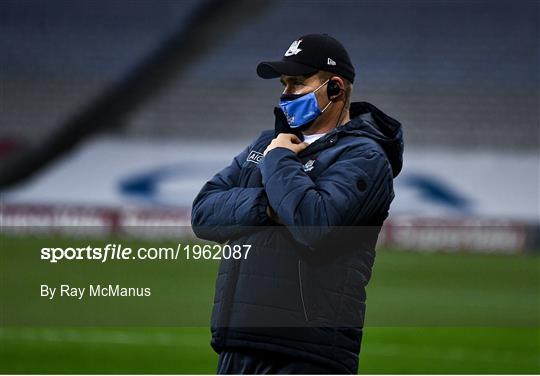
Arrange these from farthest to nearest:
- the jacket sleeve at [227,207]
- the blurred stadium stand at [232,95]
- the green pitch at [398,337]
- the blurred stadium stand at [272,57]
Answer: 1. the blurred stadium stand at [272,57]
2. the blurred stadium stand at [232,95]
3. the green pitch at [398,337]
4. the jacket sleeve at [227,207]

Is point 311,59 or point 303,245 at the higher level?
point 311,59

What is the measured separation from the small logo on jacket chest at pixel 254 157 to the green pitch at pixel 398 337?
13.9 feet

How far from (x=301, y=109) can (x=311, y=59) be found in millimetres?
135

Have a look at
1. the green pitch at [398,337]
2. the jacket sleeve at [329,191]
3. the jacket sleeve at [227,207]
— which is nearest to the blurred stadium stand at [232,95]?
the green pitch at [398,337]

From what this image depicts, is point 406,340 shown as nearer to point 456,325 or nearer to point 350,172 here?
point 456,325

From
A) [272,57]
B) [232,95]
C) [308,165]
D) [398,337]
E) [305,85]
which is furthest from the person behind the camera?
[232,95]

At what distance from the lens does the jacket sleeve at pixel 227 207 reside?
278 centimetres

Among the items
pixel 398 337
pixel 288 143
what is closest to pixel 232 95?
pixel 398 337

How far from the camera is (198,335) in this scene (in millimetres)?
9195

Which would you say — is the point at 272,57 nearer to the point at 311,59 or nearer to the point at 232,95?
the point at 232,95

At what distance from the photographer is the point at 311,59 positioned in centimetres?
288

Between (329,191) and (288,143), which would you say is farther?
(288,143)

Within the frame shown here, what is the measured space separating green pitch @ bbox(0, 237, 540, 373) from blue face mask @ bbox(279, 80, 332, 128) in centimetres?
437

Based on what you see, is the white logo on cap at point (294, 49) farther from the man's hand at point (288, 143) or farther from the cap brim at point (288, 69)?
the man's hand at point (288, 143)
